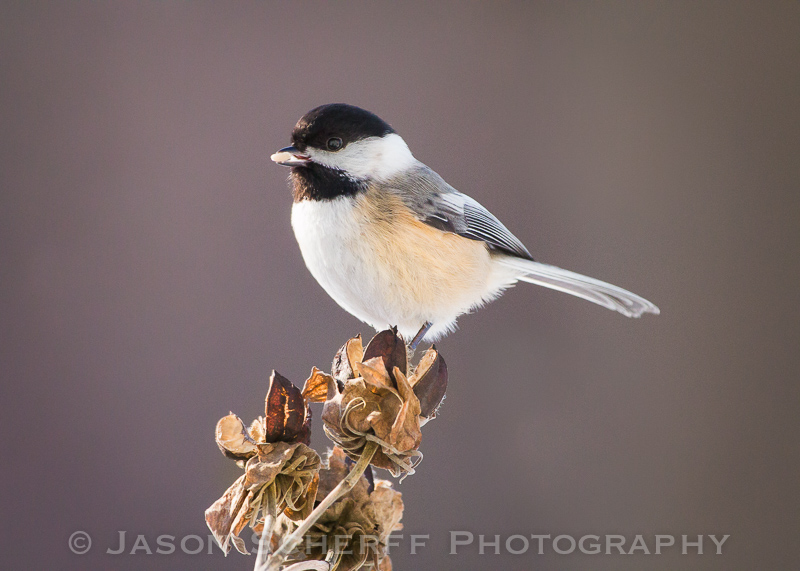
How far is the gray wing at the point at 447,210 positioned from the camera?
39.8 inches

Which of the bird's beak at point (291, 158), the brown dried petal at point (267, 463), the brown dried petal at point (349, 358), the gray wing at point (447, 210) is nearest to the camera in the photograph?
the brown dried petal at point (267, 463)

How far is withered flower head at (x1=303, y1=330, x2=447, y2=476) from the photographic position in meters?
0.54

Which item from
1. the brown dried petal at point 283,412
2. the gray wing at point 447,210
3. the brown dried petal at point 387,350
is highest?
the gray wing at point 447,210

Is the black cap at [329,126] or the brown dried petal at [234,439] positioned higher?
the black cap at [329,126]

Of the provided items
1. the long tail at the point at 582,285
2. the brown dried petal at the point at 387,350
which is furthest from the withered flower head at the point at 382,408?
the long tail at the point at 582,285

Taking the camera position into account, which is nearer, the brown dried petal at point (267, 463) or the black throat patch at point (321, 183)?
the brown dried petal at point (267, 463)

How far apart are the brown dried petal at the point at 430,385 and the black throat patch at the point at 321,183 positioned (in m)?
0.41

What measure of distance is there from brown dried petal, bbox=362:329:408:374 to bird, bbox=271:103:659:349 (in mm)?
372

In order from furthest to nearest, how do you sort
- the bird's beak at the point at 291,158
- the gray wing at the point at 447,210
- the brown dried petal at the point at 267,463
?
the gray wing at the point at 447,210
the bird's beak at the point at 291,158
the brown dried petal at the point at 267,463

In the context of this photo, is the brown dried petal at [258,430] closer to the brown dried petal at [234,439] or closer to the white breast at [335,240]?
the brown dried petal at [234,439]

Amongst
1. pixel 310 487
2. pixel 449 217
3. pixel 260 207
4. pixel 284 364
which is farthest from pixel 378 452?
pixel 260 207

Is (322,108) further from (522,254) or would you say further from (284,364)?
(284,364)

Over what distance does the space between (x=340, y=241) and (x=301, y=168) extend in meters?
0.12

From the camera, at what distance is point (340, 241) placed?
92cm
